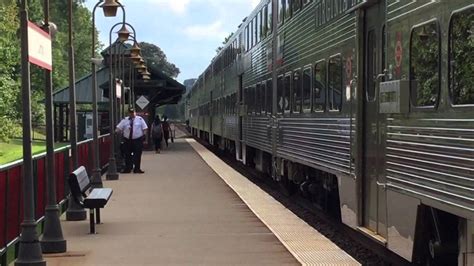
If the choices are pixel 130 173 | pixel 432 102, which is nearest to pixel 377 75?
pixel 432 102

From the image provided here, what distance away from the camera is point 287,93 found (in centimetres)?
1416

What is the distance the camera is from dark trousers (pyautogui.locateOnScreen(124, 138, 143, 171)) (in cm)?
2186

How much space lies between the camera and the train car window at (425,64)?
6.17 meters

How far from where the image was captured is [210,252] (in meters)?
9.41

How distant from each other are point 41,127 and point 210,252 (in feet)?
225

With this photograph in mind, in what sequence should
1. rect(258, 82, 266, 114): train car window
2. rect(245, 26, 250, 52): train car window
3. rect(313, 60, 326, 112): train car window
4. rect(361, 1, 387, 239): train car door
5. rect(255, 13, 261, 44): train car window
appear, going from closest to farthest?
rect(361, 1, 387, 239): train car door, rect(313, 60, 326, 112): train car window, rect(258, 82, 266, 114): train car window, rect(255, 13, 261, 44): train car window, rect(245, 26, 250, 52): train car window

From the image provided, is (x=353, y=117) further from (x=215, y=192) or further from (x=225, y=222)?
(x=215, y=192)

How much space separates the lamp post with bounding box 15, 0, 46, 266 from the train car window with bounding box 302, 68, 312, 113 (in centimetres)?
507

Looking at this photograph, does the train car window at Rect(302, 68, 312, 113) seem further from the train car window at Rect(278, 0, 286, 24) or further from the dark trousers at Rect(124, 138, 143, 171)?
the dark trousers at Rect(124, 138, 143, 171)

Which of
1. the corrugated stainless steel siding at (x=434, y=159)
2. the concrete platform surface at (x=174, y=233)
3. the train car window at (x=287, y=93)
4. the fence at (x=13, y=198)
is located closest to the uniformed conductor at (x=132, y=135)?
the concrete platform surface at (x=174, y=233)

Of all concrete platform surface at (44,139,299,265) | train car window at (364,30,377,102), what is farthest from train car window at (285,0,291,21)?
train car window at (364,30,377,102)

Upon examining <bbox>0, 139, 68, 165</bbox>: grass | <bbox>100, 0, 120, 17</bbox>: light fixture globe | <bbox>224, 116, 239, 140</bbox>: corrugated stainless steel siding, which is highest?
<bbox>100, 0, 120, 17</bbox>: light fixture globe

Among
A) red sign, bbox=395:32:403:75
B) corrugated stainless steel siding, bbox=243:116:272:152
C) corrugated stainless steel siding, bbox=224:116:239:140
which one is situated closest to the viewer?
red sign, bbox=395:32:403:75

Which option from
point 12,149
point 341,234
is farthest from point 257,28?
point 12,149
